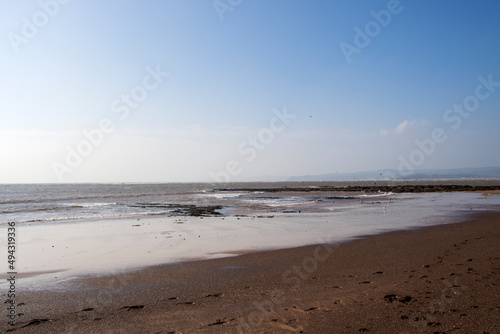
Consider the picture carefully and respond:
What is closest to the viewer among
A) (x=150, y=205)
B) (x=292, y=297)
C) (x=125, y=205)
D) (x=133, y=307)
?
(x=133, y=307)

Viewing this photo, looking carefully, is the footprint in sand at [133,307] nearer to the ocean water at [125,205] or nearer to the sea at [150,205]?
the sea at [150,205]

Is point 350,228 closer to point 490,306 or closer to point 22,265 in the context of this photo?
point 490,306

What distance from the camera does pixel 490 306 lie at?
6.11 metres

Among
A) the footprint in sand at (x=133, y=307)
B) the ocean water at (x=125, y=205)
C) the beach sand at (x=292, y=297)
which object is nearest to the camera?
the beach sand at (x=292, y=297)

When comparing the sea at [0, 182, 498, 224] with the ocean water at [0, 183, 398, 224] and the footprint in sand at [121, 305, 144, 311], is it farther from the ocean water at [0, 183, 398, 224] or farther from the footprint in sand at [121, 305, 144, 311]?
the footprint in sand at [121, 305, 144, 311]

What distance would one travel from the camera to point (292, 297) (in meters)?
7.19

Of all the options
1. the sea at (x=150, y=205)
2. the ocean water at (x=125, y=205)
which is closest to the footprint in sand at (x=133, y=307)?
the sea at (x=150, y=205)

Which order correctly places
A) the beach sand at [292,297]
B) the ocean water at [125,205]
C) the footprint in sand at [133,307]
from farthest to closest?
the ocean water at [125,205], the footprint in sand at [133,307], the beach sand at [292,297]

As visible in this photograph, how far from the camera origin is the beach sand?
228 inches

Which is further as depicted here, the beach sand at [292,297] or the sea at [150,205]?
the sea at [150,205]

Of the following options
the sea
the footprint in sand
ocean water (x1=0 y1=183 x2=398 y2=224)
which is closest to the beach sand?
the footprint in sand

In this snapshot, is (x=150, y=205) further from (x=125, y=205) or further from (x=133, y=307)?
(x=133, y=307)

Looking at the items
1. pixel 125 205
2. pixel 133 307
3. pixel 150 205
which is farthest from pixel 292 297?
pixel 125 205

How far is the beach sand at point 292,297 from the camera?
228 inches
